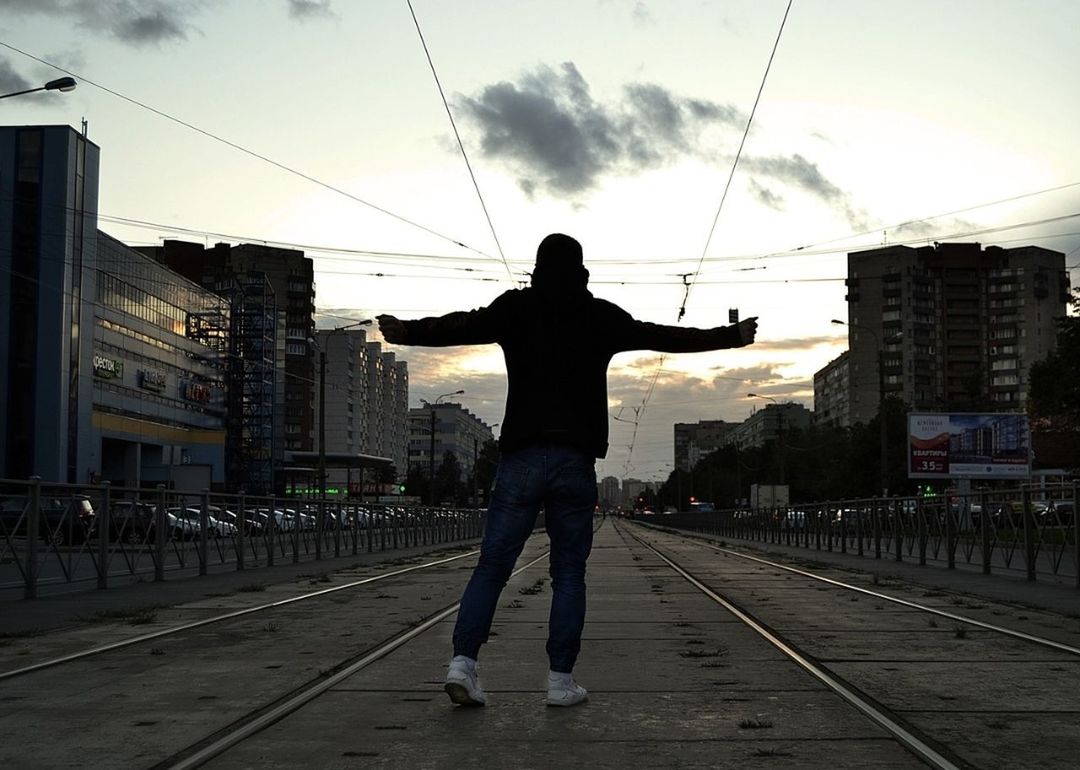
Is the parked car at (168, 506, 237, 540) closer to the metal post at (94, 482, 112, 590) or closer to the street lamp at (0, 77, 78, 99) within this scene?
the metal post at (94, 482, 112, 590)

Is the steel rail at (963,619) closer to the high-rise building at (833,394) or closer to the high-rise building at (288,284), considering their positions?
the high-rise building at (288,284)

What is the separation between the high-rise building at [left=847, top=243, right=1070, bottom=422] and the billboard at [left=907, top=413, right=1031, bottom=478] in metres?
116

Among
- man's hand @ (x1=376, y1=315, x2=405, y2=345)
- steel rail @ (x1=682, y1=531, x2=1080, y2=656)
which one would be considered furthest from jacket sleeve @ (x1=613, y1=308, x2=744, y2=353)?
steel rail @ (x1=682, y1=531, x2=1080, y2=656)

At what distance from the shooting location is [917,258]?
16562cm

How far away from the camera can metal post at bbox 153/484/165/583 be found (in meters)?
17.0

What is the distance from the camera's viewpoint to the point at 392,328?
5.70 m

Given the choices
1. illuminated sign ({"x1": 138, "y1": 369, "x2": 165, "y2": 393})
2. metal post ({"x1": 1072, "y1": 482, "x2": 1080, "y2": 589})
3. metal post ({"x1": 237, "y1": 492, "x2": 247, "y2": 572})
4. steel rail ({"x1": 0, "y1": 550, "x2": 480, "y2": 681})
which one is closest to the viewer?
steel rail ({"x1": 0, "y1": 550, "x2": 480, "y2": 681})

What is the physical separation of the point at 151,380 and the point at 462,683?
80637 mm

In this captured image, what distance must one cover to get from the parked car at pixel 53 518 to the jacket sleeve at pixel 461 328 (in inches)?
345

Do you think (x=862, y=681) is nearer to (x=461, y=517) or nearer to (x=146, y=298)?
(x=461, y=517)

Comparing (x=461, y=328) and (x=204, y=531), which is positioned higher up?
(x=461, y=328)

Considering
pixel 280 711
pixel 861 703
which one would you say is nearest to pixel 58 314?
pixel 280 711

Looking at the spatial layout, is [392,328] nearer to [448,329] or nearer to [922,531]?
[448,329]

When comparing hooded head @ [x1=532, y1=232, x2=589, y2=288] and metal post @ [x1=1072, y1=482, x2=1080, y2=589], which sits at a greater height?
hooded head @ [x1=532, y1=232, x2=589, y2=288]
